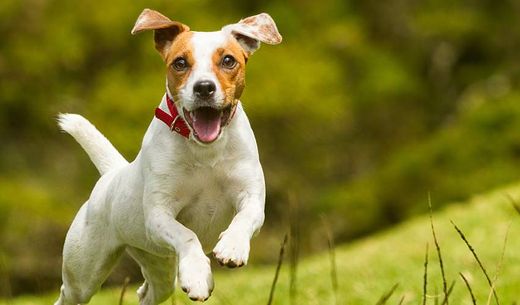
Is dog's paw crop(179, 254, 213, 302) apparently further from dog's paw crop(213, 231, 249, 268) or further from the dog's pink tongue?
the dog's pink tongue

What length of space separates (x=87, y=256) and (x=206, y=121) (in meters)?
1.55

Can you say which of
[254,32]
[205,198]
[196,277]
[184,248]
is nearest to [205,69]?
[254,32]

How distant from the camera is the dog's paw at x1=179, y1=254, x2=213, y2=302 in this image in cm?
453

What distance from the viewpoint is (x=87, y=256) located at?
6.25 m

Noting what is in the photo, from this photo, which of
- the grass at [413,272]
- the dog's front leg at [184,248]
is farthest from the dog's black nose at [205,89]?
the grass at [413,272]

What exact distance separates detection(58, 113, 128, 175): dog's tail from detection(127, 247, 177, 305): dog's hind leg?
2.56ft

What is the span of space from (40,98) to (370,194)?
9.43 metres

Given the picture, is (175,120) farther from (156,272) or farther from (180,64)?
(156,272)

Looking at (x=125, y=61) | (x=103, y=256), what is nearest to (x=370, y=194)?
(x=125, y=61)

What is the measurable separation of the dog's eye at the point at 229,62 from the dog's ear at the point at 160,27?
349mm

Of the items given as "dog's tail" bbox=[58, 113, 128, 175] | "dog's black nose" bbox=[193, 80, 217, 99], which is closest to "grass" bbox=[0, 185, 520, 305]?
"dog's tail" bbox=[58, 113, 128, 175]

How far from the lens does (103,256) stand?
6.21 m

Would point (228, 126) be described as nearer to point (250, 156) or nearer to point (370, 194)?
point (250, 156)

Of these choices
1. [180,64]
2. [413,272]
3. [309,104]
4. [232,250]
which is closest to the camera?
[232,250]
